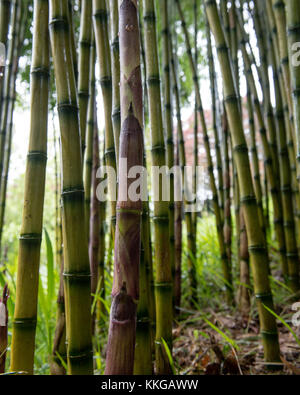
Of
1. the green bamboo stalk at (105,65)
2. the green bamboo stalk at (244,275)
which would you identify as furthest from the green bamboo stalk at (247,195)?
the green bamboo stalk at (244,275)

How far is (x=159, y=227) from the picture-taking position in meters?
0.78

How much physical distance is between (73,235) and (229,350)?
653mm

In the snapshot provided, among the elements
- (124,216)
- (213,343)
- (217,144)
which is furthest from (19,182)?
(124,216)

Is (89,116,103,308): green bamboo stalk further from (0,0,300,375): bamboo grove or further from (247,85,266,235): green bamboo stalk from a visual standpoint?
(247,85,266,235): green bamboo stalk

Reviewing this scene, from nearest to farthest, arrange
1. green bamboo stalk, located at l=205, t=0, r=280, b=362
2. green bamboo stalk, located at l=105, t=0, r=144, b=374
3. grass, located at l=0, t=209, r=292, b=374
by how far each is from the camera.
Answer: green bamboo stalk, located at l=105, t=0, r=144, b=374 < green bamboo stalk, located at l=205, t=0, r=280, b=362 < grass, located at l=0, t=209, r=292, b=374

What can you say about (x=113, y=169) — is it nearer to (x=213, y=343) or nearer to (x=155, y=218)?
(x=155, y=218)

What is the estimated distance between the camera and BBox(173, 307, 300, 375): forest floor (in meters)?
0.88

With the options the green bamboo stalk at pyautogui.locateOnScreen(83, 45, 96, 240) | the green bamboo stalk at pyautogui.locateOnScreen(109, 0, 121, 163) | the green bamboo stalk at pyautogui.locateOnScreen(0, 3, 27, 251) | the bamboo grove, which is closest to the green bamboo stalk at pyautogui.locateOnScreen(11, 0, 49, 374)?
the bamboo grove

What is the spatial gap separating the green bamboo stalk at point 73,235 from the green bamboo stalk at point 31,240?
5 cm

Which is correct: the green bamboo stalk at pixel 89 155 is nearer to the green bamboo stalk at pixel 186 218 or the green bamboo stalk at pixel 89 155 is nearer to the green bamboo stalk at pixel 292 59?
the green bamboo stalk at pixel 186 218

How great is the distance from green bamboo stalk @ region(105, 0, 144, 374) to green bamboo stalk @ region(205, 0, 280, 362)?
1.30 ft

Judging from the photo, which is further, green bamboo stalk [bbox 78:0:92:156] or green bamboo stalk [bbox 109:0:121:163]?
green bamboo stalk [bbox 78:0:92:156]

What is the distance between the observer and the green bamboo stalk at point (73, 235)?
0.58 m
